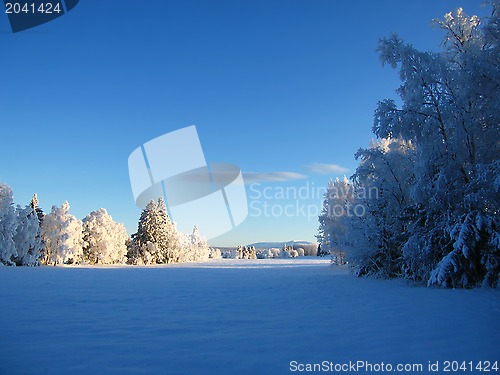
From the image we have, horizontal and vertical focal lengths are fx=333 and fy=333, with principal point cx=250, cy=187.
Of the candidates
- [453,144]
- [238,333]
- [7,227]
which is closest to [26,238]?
[7,227]

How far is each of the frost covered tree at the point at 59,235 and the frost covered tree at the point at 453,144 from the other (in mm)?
41768

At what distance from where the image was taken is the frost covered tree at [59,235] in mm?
42750

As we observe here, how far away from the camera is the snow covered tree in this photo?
34000 millimetres

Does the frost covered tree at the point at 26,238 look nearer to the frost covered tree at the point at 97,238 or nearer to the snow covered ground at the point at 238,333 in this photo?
the frost covered tree at the point at 97,238

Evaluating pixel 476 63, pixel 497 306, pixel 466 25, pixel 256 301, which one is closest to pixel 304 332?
pixel 256 301

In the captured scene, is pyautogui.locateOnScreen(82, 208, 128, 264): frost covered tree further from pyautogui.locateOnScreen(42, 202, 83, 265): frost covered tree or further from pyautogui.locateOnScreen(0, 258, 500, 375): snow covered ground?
pyautogui.locateOnScreen(0, 258, 500, 375): snow covered ground

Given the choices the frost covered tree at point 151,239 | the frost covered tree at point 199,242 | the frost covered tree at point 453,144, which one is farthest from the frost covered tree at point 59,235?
the frost covered tree at point 453,144

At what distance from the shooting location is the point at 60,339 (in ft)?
17.0

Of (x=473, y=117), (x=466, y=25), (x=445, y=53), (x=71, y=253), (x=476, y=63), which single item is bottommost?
(x=71, y=253)

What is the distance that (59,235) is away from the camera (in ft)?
141

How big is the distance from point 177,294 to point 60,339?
5700mm

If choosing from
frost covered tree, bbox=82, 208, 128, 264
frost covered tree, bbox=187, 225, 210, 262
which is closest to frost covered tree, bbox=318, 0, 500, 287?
frost covered tree, bbox=82, 208, 128, 264

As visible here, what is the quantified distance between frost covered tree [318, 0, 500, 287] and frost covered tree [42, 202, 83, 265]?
41768mm

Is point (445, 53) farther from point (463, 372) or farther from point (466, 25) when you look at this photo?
point (463, 372)
